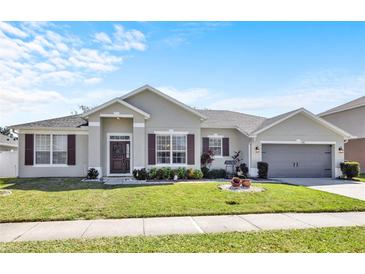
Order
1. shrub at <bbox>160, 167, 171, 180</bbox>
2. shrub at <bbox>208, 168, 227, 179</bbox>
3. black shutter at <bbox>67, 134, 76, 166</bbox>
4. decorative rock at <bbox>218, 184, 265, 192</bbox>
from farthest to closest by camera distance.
Result: shrub at <bbox>208, 168, 227, 179</bbox>, black shutter at <bbox>67, 134, 76, 166</bbox>, shrub at <bbox>160, 167, 171, 180</bbox>, decorative rock at <bbox>218, 184, 265, 192</bbox>

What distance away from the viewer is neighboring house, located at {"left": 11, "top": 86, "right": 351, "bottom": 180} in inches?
579

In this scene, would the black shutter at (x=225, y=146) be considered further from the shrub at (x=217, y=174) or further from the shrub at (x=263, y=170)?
the shrub at (x=263, y=170)

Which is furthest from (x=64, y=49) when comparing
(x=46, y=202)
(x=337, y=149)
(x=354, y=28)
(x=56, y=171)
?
(x=337, y=149)

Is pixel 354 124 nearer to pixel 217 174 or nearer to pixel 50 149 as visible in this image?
pixel 217 174

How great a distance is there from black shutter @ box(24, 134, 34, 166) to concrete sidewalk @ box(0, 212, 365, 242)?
9586 mm

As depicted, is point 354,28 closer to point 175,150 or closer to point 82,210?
Answer: point 82,210

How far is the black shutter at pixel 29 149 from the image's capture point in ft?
48.7

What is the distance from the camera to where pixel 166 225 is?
639cm

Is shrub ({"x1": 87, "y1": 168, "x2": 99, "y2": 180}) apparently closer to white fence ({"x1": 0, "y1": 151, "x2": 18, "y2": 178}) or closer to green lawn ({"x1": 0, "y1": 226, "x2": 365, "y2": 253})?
white fence ({"x1": 0, "y1": 151, "x2": 18, "y2": 178})

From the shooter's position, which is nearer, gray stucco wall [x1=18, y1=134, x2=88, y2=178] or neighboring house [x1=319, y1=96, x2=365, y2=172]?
gray stucco wall [x1=18, y1=134, x2=88, y2=178]

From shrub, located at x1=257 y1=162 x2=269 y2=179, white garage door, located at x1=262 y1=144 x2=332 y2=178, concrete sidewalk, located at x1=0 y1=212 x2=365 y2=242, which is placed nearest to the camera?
concrete sidewalk, located at x1=0 y1=212 x2=365 y2=242

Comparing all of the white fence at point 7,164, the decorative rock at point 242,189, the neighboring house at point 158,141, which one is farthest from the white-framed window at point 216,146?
the white fence at point 7,164

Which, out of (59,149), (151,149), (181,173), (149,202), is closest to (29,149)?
(59,149)

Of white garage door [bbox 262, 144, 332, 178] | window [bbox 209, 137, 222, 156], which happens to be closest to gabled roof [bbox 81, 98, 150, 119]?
window [bbox 209, 137, 222, 156]
